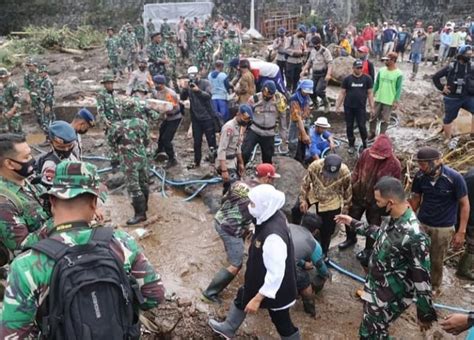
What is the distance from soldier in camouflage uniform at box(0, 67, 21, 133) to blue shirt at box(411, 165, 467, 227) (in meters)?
7.59

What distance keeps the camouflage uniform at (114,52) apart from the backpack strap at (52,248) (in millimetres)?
13605

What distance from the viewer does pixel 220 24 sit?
1820cm

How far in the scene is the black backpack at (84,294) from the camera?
187cm

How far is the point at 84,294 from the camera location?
1886mm

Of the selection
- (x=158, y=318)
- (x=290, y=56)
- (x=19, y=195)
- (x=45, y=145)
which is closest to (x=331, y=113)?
(x=290, y=56)

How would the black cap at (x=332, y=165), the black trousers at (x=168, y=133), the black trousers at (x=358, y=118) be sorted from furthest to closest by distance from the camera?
1. the black trousers at (x=358, y=118)
2. the black trousers at (x=168, y=133)
3. the black cap at (x=332, y=165)

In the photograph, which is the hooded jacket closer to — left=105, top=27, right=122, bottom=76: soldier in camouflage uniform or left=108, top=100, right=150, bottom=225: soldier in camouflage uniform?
left=108, top=100, right=150, bottom=225: soldier in camouflage uniform

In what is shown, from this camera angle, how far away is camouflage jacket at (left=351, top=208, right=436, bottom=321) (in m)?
3.25

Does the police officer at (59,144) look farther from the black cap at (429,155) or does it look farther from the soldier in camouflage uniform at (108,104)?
the black cap at (429,155)

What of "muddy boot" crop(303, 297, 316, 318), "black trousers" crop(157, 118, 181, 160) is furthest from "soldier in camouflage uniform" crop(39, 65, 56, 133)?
"muddy boot" crop(303, 297, 316, 318)

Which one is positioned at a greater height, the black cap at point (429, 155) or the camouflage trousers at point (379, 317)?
the black cap at point (429, 155)

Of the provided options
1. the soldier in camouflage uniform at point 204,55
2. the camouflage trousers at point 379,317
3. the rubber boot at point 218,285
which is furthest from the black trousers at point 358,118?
the soldier in camouflage uniform at point 204,55

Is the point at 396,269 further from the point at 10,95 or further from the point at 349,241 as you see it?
the point at 10,95

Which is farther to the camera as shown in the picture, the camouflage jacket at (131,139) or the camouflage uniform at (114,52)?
the camouflage uniform at (114,52)
